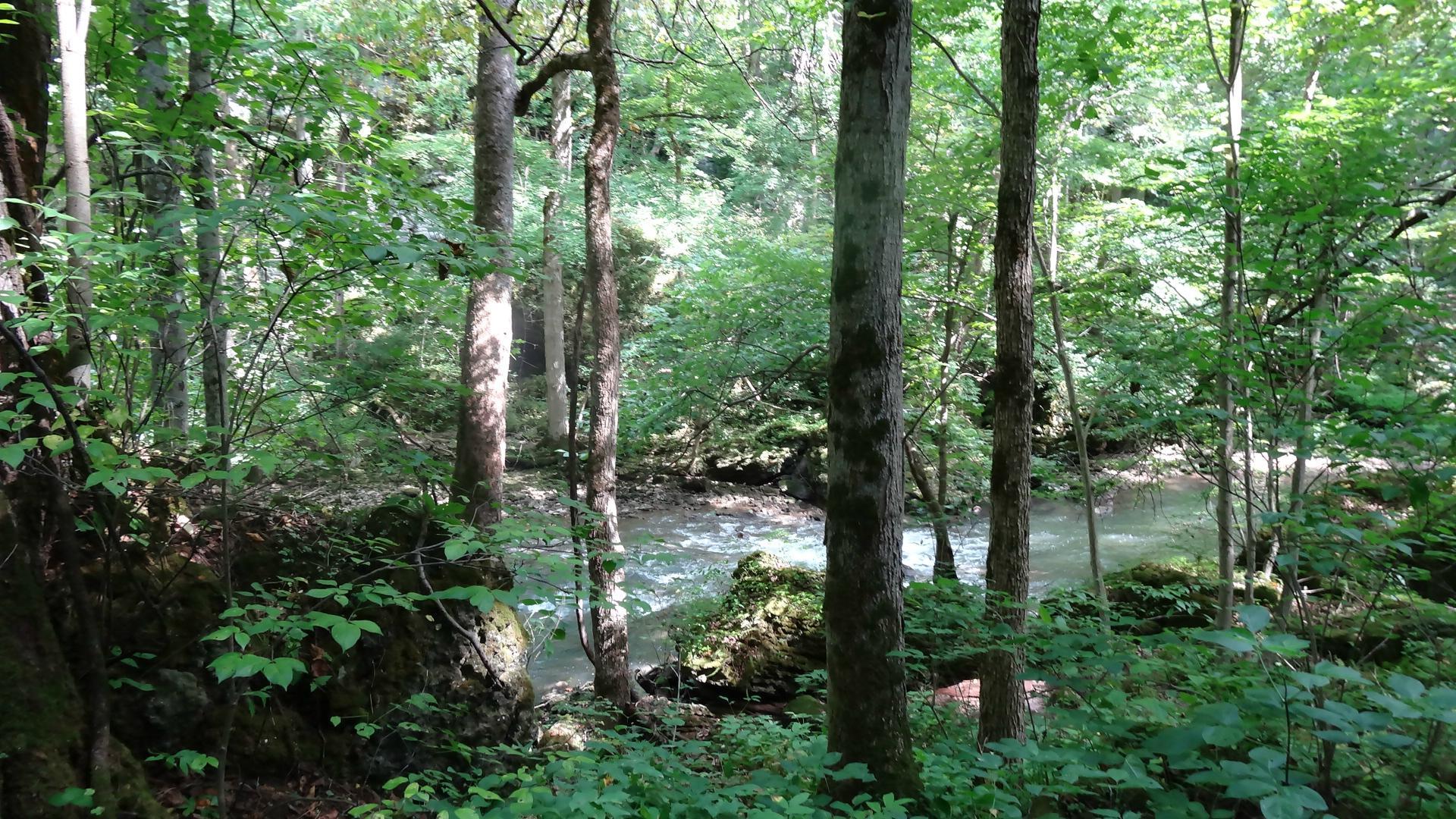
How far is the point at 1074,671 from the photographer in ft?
11.4

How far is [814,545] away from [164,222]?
10683 mm

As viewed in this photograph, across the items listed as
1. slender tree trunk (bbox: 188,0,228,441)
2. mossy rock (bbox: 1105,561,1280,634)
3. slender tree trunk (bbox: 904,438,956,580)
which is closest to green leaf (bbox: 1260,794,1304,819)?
slender tree trunk (bbox: 188,0,228,441)

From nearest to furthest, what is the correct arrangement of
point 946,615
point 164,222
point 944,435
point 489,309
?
point 164,222
point 946,615
point 489,309
point 944,435

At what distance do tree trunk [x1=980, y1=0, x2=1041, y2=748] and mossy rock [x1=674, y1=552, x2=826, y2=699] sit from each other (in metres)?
2.96

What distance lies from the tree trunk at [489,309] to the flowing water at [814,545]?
198 centimetres

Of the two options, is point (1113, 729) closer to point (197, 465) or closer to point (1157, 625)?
point (197, 465)

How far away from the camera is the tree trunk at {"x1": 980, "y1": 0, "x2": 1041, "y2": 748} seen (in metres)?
3.99

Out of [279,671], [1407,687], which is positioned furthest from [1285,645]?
[279,671]

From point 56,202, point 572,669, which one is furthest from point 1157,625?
point 56,202

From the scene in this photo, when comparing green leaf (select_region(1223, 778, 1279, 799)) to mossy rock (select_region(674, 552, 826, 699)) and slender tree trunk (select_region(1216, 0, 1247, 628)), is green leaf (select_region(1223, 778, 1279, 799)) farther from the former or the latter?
mossy rock (select_region(674, 552, 826, 699))

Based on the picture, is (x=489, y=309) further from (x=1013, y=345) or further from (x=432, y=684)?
(x=1013, y=345)

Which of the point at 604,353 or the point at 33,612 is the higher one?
the point at 604,353

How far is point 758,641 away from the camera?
741 centimetres

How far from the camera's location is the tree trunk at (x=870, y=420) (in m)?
3.08
